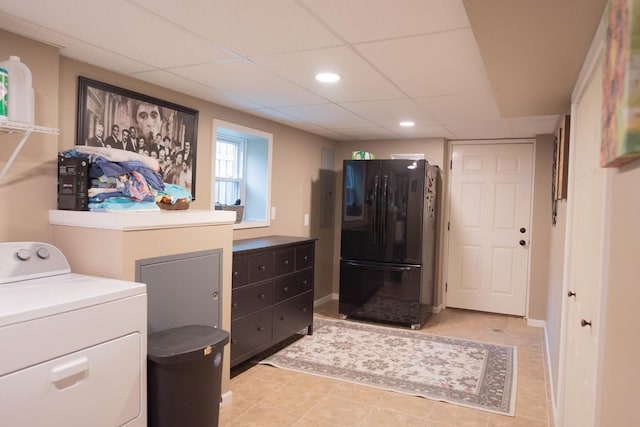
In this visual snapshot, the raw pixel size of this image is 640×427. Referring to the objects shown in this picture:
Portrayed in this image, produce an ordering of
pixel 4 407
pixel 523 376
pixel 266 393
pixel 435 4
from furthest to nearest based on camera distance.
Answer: pixel 523 376 → pixel 266 393 → pixel 435 4 → pixel 4 407

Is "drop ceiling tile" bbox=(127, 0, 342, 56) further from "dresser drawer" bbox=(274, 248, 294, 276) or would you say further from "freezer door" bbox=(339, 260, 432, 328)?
"freezer door" bbox=(339, 260, 432, 328)

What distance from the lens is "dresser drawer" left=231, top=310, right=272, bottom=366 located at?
3111 millimetres

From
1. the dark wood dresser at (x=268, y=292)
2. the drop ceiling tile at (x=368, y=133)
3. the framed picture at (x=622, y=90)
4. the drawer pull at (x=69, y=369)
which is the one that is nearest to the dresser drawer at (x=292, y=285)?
the dark wood dresser at (x=268, y=292)

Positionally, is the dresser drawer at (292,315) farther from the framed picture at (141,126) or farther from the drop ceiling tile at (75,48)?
the drop ceiling tile at (75,48)

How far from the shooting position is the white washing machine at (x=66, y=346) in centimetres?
138

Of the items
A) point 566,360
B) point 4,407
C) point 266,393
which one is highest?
point 4,407

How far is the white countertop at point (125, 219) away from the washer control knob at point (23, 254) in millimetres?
263

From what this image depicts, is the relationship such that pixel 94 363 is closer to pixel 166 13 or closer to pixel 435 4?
pixel 166 13

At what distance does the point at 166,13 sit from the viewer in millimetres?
1821

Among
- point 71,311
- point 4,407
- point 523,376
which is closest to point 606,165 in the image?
point 71,311

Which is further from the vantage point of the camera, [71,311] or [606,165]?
[71,311]

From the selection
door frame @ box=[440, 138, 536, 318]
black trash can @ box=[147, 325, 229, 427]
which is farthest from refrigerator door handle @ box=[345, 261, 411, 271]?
black trash can @ box=[147, 325, 229, 427]

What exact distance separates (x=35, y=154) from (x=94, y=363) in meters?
1.23

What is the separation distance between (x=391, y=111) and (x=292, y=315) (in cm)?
200
